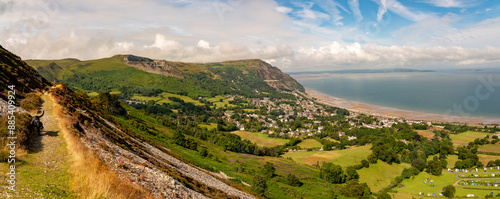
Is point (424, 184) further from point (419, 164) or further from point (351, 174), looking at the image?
point (351, 174)

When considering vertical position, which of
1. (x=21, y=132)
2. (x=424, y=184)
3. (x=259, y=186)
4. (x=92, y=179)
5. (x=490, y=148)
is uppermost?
(x=21, y=132)

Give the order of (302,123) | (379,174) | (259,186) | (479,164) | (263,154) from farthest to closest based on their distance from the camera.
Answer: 1. (302,123)
2. (263,154)
3. (479,164)
4. (379,174)
5. (259,186)

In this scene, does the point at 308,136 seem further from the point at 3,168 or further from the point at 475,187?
the point at 3,168

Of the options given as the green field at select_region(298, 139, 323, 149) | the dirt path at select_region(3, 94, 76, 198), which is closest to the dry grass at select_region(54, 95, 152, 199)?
the dirt path at select_region(3, 94, 76, 198)

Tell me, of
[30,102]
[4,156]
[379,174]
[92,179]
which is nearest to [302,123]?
[379,174]

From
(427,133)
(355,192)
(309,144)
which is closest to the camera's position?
(355,192)

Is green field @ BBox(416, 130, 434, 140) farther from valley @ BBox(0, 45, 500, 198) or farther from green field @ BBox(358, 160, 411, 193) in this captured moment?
green field @ BBox(358, 160, 411, 193)

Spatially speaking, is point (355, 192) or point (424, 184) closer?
point (355, 192)
